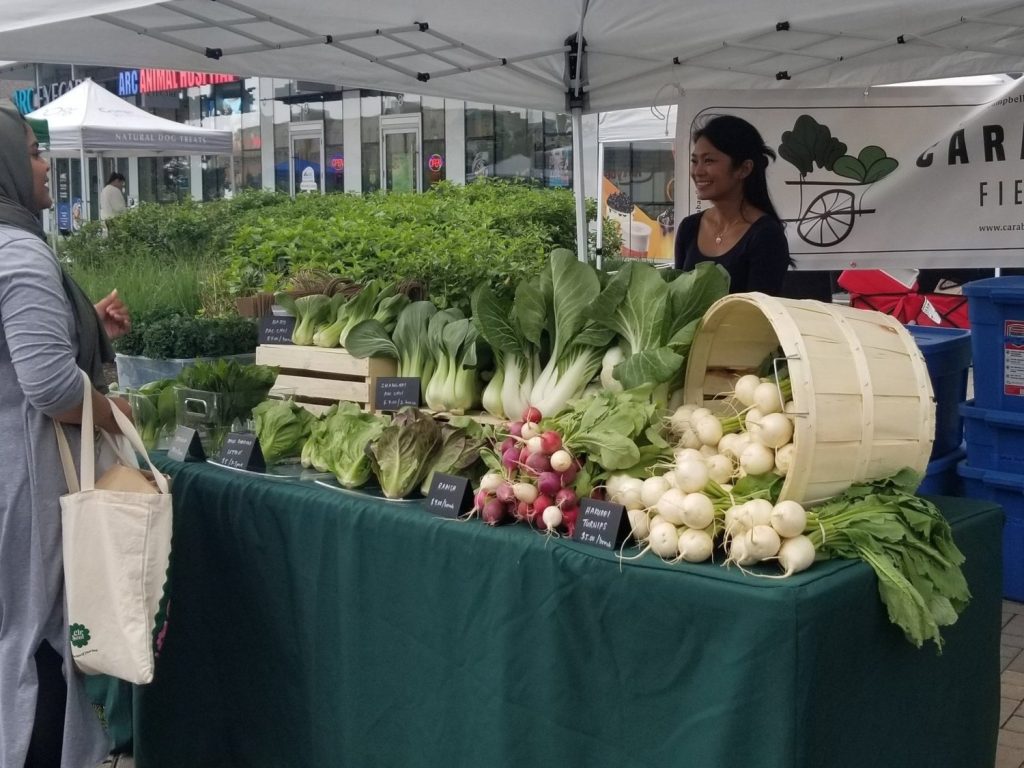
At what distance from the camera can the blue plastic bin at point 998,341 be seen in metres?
4.48

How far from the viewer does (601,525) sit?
7.41ft

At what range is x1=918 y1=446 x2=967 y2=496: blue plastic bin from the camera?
4.81 m

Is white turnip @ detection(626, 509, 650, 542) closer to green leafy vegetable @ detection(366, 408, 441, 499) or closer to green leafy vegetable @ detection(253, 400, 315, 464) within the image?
green leafy vegetable @ detection(366, 408, 441, 499)

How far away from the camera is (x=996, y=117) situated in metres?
4.54

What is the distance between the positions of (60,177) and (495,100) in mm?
28454

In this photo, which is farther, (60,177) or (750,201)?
(60,177)

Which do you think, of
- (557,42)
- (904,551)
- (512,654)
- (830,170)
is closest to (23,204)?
(512,654)

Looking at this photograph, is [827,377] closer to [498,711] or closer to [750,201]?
[498,711]

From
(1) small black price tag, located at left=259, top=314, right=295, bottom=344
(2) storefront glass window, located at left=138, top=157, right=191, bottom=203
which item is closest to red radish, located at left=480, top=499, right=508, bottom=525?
(1) small black price tag, located at left=259, top=314, right=295, bottom=344

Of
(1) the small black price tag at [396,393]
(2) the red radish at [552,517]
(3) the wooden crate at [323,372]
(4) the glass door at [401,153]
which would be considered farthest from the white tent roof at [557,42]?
(4) the glass door at [401,153]

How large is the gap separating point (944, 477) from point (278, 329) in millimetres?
3064

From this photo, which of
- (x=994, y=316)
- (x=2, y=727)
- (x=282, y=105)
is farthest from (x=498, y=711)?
(x=282, y=105)

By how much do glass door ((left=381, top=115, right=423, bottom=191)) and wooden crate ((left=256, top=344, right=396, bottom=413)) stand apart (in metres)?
18.1

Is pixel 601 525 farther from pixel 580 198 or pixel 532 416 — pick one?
pixel 580 198
